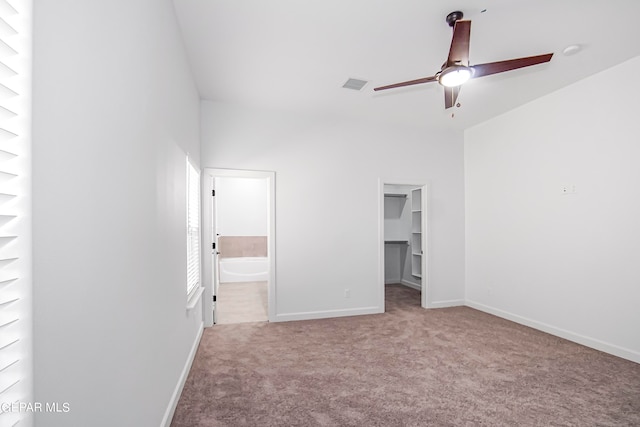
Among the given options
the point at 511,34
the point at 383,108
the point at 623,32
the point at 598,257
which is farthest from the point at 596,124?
the point at 383,108

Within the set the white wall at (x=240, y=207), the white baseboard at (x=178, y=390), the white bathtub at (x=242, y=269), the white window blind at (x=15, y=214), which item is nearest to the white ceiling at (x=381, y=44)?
the white window blind at (x=15, y=214)

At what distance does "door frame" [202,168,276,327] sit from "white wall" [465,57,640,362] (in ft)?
10.9

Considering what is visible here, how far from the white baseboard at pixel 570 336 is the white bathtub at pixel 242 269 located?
477 centimetres

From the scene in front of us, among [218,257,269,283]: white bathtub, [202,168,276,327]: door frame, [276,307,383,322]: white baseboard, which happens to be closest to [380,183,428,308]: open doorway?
[276,307,383,322]: white baseboard

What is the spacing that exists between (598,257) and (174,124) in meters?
4.50

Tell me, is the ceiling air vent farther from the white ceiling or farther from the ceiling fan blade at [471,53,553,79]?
the ceiling fan blade at [471,53,553,79]

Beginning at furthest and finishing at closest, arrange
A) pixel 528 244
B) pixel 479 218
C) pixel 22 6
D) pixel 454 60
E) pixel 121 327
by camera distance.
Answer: pixel 479 218, pixel 528 244, pixel 454 60, pixel 121 327, pixel 22 6

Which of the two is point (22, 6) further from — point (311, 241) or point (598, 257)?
point (598, 257)

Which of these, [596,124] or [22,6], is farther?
[596,124]

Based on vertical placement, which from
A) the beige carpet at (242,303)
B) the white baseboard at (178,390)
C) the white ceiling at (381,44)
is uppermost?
the white ceiling at (381,44)

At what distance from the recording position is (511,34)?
266cm

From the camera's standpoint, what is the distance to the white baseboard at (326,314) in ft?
14.3

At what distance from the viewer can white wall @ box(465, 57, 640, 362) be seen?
Answer: 3.17 meters

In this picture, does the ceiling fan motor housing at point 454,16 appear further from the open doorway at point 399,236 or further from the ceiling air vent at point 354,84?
the open doorway at point 399,236
